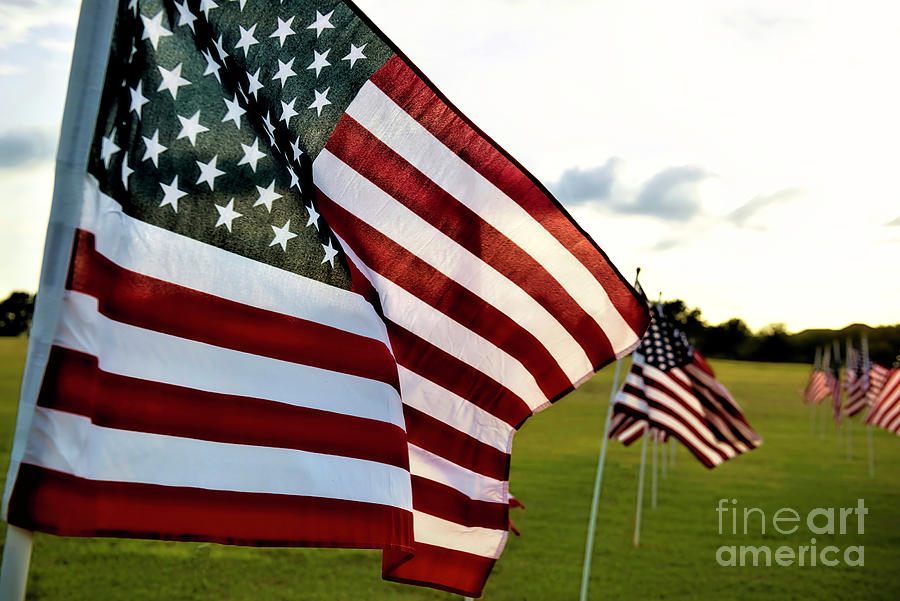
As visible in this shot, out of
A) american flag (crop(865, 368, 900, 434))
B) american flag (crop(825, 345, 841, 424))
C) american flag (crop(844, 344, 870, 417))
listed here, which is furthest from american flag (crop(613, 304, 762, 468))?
american flag (crop(825, 345, 841, 424))

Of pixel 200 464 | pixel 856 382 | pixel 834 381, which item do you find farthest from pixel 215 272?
pixel 834 381

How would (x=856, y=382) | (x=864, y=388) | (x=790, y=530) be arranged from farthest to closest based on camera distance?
(x=856, y=382)
(x=864, y=388)
(x=790, y=530)

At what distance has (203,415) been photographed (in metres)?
2.71

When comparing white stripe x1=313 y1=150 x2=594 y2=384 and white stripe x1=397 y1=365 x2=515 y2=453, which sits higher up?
white stripe x1=313 y1=150 x2=594 y2=384

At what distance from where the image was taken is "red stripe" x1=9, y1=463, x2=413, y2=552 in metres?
2.19

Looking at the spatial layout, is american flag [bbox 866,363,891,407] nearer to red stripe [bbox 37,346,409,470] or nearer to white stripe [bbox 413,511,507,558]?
white stripe [bbox 413,511,507,558]

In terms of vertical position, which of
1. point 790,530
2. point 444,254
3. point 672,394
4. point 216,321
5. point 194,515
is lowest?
point 194,515

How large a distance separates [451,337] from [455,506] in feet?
2.89

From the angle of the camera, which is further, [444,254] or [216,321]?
[444,254]

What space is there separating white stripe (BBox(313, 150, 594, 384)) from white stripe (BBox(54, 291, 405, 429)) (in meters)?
0.88

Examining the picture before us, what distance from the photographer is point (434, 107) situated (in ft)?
12.3

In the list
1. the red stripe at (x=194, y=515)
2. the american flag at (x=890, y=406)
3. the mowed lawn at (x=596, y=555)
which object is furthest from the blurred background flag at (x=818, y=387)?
the red stripe at (x=194, y=515)

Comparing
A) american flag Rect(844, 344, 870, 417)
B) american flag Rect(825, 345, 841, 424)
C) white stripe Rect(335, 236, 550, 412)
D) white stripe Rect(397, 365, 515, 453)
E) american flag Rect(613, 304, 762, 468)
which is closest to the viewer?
white stripe Rect(335, 236, 550, 412)

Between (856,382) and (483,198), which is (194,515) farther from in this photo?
(856,382)
